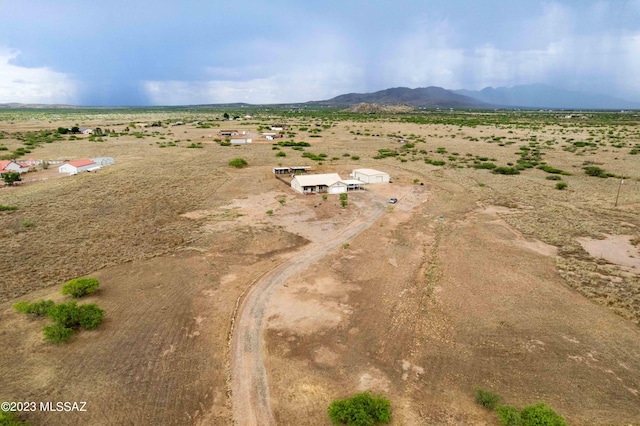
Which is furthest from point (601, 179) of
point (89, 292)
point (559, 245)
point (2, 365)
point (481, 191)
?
point (2, 365)

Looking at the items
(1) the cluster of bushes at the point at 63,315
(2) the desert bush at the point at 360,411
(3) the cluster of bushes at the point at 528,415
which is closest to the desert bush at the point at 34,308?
(1) the cluster of bushes at the point at 63,315

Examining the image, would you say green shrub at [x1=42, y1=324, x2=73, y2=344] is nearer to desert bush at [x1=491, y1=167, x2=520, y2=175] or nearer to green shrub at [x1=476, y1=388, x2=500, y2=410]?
green shrub at [x1=476, y1=388, x2=500, y2=410]

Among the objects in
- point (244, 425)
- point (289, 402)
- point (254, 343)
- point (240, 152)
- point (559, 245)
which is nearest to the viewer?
point (244, 425)

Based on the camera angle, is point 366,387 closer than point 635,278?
Yes

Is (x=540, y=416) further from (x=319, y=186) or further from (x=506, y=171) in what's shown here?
(x=506, y=171)

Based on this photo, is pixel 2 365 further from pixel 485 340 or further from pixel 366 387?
pixel 485 340

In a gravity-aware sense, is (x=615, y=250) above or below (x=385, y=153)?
below

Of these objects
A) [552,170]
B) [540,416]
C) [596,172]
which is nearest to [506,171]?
[552,170]
